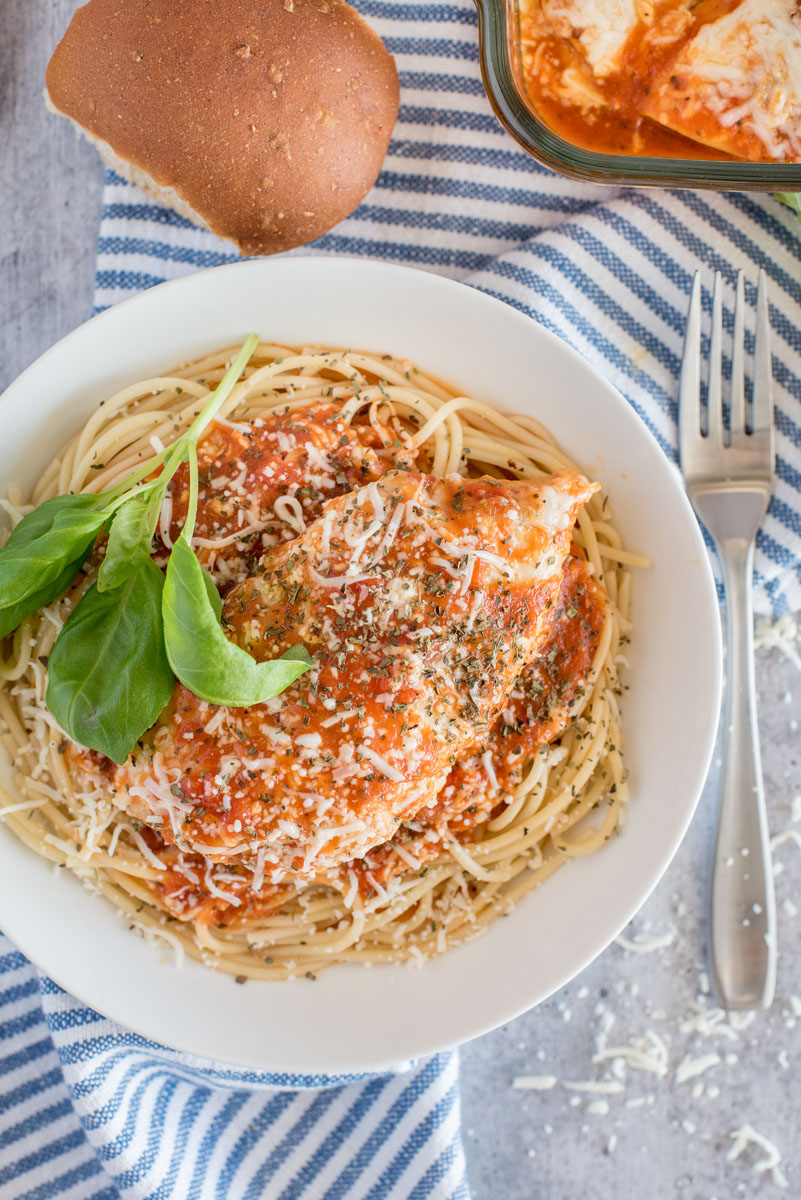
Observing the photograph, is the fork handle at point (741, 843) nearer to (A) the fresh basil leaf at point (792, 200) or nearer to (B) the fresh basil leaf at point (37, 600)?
(A) the fresh basil leaf at point (792, 200)

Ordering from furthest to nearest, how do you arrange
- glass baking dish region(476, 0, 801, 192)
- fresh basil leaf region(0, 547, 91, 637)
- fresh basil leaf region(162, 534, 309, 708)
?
glass baking dish region(476, 0, 801, 192) < fresh basil leaf region(0, 547, 91, 637) < fresh basil leaf region(162, 534, 309, 708)

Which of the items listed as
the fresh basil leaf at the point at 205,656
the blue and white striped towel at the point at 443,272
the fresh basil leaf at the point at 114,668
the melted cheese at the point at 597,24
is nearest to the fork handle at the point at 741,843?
the blue and white striped towel at the point at 443,272

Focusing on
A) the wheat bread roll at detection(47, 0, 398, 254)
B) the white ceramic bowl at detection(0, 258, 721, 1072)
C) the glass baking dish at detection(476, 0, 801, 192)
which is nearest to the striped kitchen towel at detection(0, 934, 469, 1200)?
the white ceramic bowl at detection(0, 258, 721, 1072)

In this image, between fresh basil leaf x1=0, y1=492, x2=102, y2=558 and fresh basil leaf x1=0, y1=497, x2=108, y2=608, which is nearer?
fresh basil leaf x1=0, y1=497, x2=108, y2=608

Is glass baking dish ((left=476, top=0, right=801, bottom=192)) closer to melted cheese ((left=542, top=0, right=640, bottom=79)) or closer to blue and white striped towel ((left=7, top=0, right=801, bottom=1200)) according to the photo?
melted cheese ((left=542, top=0, right=640, bottom=79))

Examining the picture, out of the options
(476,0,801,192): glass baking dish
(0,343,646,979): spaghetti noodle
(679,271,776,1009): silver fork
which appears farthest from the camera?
(679,271,776,1009): silver fork

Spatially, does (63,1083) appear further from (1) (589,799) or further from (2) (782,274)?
(2) (782,274)
